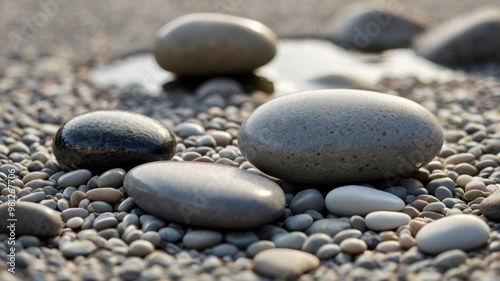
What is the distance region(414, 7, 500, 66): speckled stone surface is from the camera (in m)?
6.54

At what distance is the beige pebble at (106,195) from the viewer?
321cm

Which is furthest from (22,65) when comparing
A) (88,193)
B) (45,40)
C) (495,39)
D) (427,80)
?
(495,39)

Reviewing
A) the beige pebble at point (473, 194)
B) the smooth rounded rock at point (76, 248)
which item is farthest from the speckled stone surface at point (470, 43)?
the smooth rounded rock at point (76, 248)

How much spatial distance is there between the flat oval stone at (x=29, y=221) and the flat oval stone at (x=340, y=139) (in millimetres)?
1108

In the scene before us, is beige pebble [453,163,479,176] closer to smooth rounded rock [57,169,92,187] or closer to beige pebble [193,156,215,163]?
beige pebble [193,156,215,163]

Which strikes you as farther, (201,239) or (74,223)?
(74,223)

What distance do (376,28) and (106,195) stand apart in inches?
214

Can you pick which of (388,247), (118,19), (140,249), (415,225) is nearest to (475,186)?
(415,225)

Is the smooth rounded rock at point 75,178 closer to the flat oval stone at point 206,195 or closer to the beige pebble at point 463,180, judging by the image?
the flat oval stone at point 206,195

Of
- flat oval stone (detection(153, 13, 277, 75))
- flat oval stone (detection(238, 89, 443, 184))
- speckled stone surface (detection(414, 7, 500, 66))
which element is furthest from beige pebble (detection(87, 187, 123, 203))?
speckled stone surface (detection(414, 7, 500, 66))

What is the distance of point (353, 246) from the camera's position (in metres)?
2.71

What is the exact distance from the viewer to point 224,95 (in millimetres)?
5359

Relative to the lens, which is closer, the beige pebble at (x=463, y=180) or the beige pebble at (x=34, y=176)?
the beige pebble at (x=463, y=180)

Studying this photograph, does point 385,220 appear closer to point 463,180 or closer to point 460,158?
point 463,180
